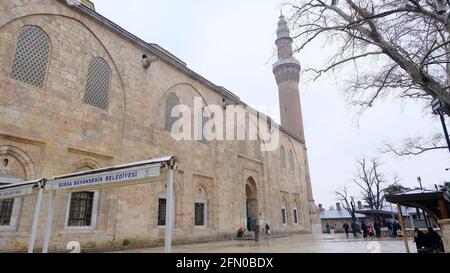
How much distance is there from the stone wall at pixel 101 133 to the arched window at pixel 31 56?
0.63 feet

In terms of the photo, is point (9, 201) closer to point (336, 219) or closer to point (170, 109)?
point (170, 109)

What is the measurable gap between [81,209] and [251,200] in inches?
528

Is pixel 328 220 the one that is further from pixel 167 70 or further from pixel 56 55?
pixel 56 55

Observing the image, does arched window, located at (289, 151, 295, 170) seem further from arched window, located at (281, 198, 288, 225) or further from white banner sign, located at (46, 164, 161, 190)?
white banner sign, located at (46, 164, 161, 190)

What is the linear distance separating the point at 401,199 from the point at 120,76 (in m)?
11.6

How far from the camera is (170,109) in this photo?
1529 centimetres

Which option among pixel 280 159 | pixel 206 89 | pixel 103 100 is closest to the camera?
pixel 103 100

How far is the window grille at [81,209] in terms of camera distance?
10.2 metres

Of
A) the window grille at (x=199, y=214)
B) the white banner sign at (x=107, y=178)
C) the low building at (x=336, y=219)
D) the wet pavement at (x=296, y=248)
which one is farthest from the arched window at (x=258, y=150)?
the low building at (x=336, y=219)

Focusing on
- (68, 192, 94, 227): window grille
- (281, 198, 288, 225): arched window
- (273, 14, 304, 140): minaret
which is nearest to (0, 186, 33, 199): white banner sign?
(68, 192, 94, 227): window grille

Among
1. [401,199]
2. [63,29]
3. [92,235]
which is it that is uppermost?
[63,29]

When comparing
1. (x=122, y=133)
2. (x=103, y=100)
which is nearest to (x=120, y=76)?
(x=103, y=100)

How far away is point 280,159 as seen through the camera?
2642 cm

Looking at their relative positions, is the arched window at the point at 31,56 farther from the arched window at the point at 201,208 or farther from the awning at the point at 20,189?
the arched window at the point at 201,208
